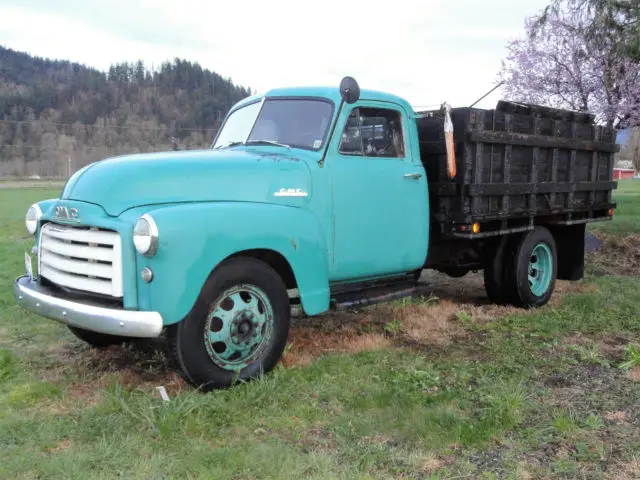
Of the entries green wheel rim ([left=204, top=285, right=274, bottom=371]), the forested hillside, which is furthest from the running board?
the forested hillside

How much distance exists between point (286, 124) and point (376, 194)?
943 millimetres

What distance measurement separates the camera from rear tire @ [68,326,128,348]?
4910 mm

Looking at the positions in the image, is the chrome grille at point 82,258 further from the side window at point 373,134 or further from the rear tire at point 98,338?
the side window at point 373,134

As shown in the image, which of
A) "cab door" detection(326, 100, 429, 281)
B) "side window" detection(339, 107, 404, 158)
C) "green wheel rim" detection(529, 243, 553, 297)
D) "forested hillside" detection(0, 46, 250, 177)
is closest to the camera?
"cab door" detection(326, 100, 429, 281)

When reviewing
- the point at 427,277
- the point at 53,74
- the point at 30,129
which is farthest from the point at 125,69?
the point at 427,277

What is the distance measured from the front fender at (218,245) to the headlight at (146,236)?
37 millimetres

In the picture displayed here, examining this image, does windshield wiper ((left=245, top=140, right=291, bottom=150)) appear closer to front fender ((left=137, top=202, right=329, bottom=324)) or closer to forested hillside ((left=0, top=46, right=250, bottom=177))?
front fender ((left=137, top=202, right=329, bottom=324))

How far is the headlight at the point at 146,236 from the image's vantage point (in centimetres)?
353

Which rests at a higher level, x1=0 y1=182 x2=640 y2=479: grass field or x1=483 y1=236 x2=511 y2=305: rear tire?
x1=483 y1=236 x2=511 y2=305: rear tire

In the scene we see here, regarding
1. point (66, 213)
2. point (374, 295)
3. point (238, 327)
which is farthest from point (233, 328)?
point (374, 295)

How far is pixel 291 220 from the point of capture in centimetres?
432

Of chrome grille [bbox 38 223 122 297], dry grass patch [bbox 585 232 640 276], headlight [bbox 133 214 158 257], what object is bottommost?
dry grass patch [bbox 585 232 640 276]

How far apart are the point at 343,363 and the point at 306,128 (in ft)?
6.22

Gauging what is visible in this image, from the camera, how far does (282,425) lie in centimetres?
349
